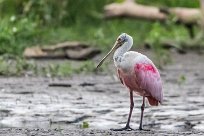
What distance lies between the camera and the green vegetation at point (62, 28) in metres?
12.6

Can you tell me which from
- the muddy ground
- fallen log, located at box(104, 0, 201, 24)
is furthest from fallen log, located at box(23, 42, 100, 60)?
fallen log, located at box(104, 0, 201, 24)

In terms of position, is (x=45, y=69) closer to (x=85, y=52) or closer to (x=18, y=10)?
(x=85, y=52)

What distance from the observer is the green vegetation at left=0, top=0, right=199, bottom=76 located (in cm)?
1258

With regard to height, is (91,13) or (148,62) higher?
(91,13)

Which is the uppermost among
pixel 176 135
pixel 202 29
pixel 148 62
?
pixel 202 29

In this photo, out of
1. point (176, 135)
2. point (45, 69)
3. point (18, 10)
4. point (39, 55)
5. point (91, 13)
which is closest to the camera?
point (176, 135)

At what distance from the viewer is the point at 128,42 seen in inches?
276

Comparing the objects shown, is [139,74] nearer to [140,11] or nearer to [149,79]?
[149,79]

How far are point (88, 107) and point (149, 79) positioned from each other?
6.61 ft

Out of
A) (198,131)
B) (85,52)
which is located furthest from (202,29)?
(198,131)

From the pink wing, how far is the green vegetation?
4905 mm

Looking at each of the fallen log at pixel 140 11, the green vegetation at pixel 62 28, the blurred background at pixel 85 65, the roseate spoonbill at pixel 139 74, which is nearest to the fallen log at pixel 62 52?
the blurred background at pixel 85 65

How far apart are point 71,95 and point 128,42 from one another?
9.39ft

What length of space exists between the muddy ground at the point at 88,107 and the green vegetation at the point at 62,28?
29.3 inches
